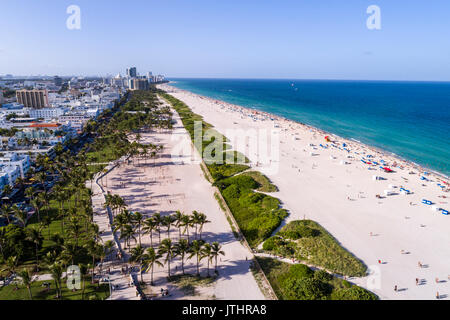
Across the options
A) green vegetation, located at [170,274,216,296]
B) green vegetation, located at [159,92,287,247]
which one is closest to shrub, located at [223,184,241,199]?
green vegetation, located at [159,92,287,247]

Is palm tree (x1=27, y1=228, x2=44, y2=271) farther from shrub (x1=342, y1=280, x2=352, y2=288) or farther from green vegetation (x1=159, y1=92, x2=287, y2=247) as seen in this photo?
shrub (x1=342, y1=280, x2=352, y2=288)

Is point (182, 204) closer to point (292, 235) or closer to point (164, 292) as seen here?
point (292, 235)

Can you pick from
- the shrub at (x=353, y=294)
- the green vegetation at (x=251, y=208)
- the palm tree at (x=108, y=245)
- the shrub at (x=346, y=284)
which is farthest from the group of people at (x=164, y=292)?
the shrub at (x=346, y=284)

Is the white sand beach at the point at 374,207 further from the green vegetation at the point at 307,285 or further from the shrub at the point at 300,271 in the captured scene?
the shrub at the point at 300,271

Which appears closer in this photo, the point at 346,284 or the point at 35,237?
the point at 346,284

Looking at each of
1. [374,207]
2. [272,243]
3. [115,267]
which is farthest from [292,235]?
[115,267]
